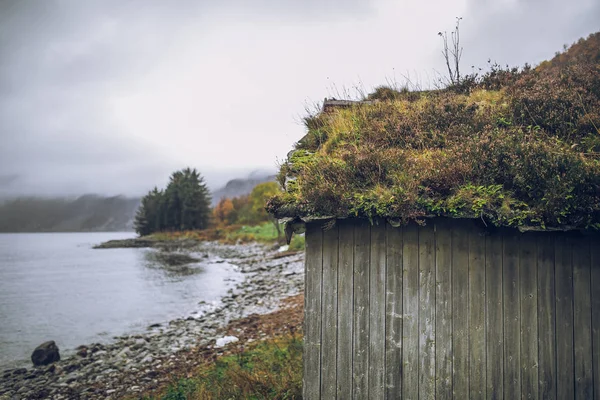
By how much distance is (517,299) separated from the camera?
539cm

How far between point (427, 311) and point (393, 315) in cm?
45

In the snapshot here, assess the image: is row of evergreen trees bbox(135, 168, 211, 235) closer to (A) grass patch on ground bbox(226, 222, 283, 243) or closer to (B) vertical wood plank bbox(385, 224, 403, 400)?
(A) grass patch on ground bbox(226, 222, 283, 243)

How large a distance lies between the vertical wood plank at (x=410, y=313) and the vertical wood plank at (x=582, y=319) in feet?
6.48

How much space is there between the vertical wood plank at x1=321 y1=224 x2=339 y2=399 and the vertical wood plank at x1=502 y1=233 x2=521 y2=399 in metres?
2.22

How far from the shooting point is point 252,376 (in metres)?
7.40

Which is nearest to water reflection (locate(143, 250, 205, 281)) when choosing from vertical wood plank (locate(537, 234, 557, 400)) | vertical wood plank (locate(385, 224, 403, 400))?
vertical wood plank (locate(385, 224, 403, 400))

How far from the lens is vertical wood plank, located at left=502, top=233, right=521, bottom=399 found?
5344 mm

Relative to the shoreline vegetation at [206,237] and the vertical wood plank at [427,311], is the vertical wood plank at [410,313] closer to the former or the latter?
the vertical wood plank at [427,311]

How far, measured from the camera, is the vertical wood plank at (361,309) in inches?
221

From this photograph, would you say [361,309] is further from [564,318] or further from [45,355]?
[45,355]

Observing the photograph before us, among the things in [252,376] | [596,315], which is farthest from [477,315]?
Result: [252,376]

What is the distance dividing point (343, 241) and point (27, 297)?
2476 centimetres

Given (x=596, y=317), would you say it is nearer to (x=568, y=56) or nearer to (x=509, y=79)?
(x=509, y=79)

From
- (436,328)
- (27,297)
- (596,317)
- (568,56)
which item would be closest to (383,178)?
(436,328)
